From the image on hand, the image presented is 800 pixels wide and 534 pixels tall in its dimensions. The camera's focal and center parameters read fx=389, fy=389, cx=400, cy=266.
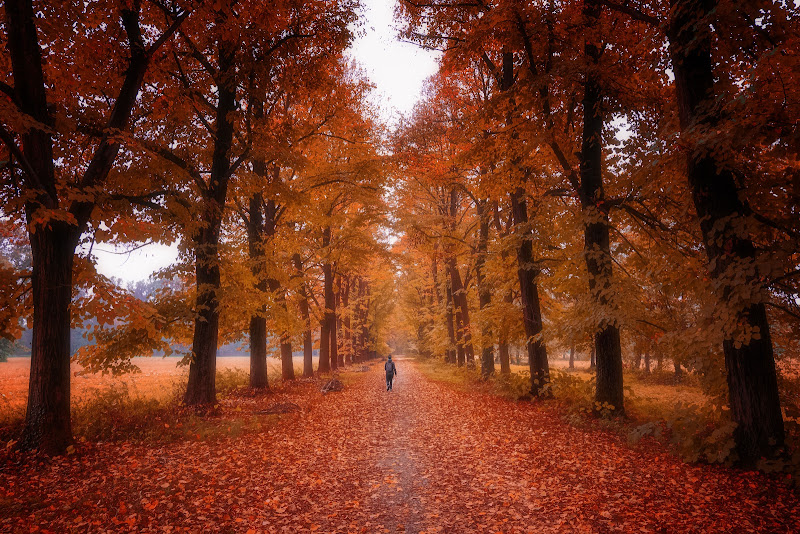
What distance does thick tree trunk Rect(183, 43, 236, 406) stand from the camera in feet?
35.1

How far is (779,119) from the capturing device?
490 centimetres

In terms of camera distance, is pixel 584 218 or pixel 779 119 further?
pixel 584 218

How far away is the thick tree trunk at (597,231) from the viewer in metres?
9.23

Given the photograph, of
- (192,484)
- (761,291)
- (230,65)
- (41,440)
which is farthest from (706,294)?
(230,65)

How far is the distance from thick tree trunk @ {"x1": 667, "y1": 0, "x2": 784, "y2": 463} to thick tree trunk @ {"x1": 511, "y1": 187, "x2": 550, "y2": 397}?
21.7 feet

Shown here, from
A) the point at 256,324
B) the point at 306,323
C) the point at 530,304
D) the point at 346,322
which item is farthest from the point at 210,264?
the point at 346,322

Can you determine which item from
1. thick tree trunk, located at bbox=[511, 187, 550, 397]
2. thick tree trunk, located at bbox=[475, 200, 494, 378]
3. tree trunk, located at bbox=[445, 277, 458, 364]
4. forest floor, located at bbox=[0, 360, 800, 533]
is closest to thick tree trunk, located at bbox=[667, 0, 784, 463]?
forest floor, located at bbox=[0, 360, 800, 533]

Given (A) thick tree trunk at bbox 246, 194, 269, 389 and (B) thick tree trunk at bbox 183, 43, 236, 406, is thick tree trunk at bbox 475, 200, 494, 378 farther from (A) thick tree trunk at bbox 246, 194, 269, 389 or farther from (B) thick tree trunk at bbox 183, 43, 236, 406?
(B) thick tree trunk at bbox 183, 43, 236, 406

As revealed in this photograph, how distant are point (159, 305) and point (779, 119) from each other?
12991 mm

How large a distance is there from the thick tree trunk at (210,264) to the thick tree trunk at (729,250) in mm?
10222

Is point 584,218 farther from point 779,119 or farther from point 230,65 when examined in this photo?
point 230,65

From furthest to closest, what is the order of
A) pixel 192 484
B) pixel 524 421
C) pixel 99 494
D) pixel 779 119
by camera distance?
pixel 524 421, pixel 192 484, pixel 99 494, pixel 779 119

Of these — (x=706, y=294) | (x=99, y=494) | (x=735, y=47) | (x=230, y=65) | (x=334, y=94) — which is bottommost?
(x=99, y=494)

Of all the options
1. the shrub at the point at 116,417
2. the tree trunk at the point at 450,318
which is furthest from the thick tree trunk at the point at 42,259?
the tree trunk at the point at 450,318
